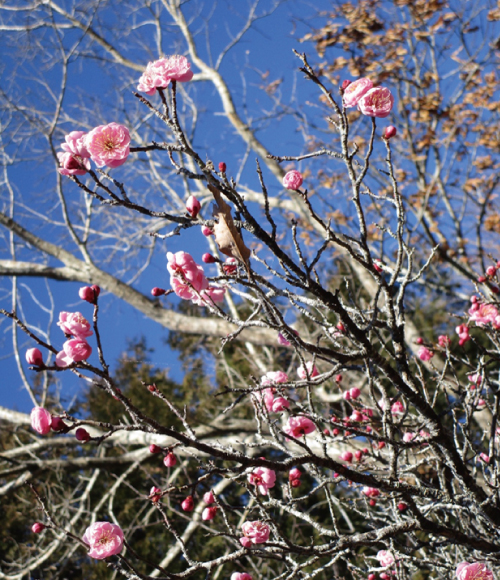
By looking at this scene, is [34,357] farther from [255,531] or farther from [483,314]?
[483,314]

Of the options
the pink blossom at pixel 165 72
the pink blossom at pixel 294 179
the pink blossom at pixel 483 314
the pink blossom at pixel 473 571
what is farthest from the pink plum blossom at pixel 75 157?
the pink blossom at pixel 483 314

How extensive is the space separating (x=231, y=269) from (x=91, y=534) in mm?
948

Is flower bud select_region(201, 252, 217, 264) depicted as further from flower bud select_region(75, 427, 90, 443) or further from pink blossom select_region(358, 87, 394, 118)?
pink blossom select_region(358, 87, 394, 118)

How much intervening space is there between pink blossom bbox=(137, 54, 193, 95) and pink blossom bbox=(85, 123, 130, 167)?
0.51 feet

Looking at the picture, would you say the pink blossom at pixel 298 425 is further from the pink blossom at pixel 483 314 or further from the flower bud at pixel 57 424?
the pink blossom at pixel 483 314

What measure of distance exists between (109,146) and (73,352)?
0.60 meters

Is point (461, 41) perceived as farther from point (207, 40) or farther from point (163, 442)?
point (163, 442)

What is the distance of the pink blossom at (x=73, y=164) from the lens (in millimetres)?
1283

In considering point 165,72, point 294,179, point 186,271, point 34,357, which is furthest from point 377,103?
point 34,357

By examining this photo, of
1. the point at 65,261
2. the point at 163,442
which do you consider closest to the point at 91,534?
the point at 163,442

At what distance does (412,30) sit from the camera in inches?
218

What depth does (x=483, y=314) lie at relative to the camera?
7.77 feet

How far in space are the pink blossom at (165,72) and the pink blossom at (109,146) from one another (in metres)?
0.16

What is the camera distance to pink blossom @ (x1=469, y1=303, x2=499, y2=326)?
2.33 metres
